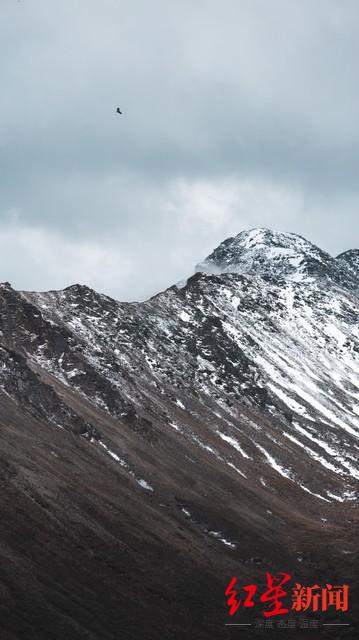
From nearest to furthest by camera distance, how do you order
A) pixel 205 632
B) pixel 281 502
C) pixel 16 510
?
pixel 205 632
pixel 16 510
pixel 281 502

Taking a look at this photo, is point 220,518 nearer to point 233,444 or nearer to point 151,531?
point 151,531

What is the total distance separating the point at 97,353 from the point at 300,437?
5790cm

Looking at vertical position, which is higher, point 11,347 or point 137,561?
point 11,347

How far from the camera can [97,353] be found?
172500mm

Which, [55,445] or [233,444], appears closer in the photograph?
[55,445]

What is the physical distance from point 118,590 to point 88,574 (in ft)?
10.8

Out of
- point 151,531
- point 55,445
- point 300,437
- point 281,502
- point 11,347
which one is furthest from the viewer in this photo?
point 300,437

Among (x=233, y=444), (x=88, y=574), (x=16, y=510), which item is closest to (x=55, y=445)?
(x=16, y=510)

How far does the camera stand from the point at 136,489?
11019 cm

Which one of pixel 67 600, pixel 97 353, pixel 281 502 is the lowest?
pixel 67 600

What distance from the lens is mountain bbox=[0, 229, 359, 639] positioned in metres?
67.7

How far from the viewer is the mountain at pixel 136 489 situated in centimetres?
6769

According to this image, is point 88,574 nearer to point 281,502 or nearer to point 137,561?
point 137,561

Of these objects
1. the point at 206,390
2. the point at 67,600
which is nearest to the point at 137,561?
the point at 67,600
